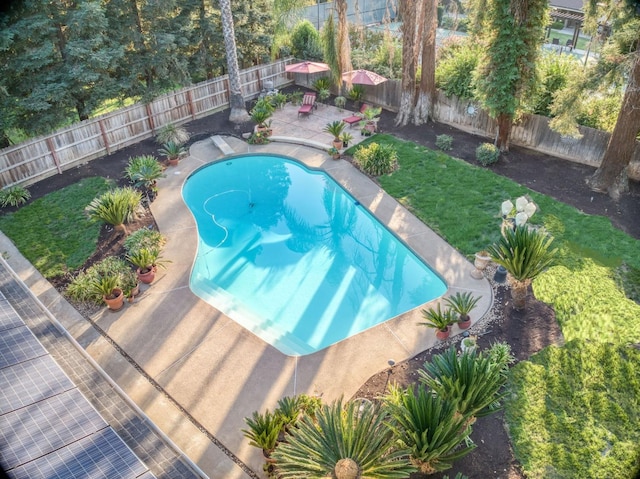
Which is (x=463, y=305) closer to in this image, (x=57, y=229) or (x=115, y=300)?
(x=115, y=300)

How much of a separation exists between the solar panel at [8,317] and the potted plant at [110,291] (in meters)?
2.90

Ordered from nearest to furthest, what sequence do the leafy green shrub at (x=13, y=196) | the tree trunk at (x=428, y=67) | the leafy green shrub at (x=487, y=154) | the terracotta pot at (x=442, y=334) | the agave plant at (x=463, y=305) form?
the terracotta pot at (x=442, y=334) → the agave plant at (x=463, y=305) → the leafy green shrub at (x=13, y=196) → the leafy green shrub at (x=487, y=154) → the tree trunk at (x=428, y=67)

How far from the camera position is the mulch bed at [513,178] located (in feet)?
26.2

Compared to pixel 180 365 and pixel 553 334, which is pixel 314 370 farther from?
pixel 553 334

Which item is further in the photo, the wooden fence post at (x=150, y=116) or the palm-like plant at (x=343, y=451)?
the wooden fence post at (x=150, y=116)

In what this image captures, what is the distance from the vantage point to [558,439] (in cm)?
800

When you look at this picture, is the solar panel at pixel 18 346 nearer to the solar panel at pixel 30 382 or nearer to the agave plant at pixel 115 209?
the solar panel at pixel 30 382

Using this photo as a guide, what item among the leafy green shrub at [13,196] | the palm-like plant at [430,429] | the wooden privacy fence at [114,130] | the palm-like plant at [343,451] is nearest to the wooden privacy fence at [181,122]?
the wooden privacy fence at [114,130]

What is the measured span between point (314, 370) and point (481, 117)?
13119 millimetres

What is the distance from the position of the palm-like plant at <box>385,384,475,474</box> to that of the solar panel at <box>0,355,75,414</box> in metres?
4.91

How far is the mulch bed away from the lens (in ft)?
26.2

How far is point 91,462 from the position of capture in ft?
18.1

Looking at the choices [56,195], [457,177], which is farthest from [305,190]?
[56,195]

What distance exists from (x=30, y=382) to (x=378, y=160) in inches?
500
